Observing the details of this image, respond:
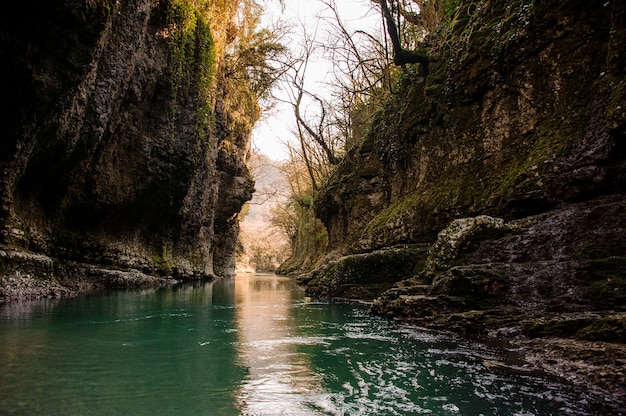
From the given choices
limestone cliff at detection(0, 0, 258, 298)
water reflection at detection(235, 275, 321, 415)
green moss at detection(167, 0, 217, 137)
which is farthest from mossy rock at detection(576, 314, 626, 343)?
green moss at detection(167, 0, 217, 137)

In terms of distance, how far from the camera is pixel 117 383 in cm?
296

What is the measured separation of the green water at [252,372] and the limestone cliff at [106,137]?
123 inches

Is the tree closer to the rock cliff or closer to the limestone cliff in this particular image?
the rock cliff

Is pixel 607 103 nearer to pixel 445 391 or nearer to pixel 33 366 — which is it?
pixel 445 391

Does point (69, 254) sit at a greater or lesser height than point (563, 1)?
lesser

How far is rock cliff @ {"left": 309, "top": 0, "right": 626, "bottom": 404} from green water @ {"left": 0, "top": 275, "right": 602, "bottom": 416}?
66cm

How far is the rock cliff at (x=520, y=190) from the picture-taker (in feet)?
14.9

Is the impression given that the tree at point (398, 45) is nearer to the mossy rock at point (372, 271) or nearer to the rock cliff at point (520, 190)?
the rock cliff at point (520, 190)

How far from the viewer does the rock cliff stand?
453cm

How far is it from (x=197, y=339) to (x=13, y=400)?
2.34 meters

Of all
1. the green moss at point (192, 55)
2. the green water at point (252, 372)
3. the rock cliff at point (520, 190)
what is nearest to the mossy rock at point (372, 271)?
the rock cliff at point (520, 190)

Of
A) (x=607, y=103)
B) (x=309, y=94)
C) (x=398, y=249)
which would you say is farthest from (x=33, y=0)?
(x=309, y=94)

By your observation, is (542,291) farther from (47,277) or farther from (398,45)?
(47,277)

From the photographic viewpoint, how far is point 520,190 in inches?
271
